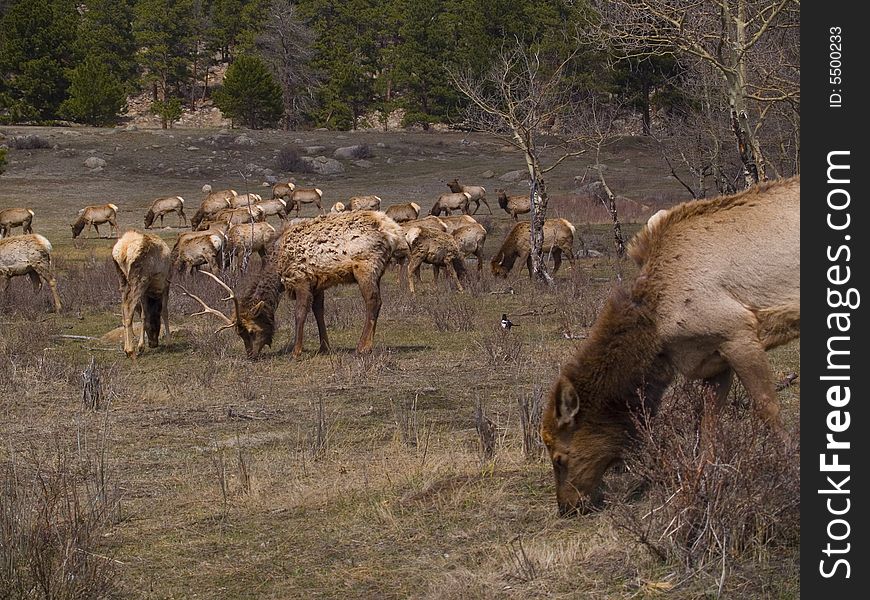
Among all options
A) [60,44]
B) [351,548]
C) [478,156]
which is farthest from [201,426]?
[60,44]

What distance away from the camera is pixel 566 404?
6395 mm

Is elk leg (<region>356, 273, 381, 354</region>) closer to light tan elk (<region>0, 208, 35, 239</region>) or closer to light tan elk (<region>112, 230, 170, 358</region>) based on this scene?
light tan elk (<region>112, 230, 170, 358</region>)

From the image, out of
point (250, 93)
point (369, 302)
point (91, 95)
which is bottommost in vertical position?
point (369, 302)

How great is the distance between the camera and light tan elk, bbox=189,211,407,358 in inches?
560

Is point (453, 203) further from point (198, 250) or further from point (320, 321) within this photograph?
point (320, 321)

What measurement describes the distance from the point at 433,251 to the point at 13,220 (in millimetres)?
16803

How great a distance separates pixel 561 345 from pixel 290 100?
63.9 metres

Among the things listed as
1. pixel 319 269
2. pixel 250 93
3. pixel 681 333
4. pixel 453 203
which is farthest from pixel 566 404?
pixel 250 93

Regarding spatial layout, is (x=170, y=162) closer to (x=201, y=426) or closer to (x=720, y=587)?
(x=201, y=426)

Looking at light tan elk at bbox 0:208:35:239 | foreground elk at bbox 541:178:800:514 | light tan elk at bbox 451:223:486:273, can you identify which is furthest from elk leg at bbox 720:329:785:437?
light tan elk at bbox 0:208:35:239

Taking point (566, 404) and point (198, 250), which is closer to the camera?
point (566, 404)

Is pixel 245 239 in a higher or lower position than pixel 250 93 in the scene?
lower

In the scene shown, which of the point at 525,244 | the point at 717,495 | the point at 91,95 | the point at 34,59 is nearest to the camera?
the point at 717,495

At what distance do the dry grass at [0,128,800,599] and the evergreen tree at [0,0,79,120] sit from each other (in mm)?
49433
